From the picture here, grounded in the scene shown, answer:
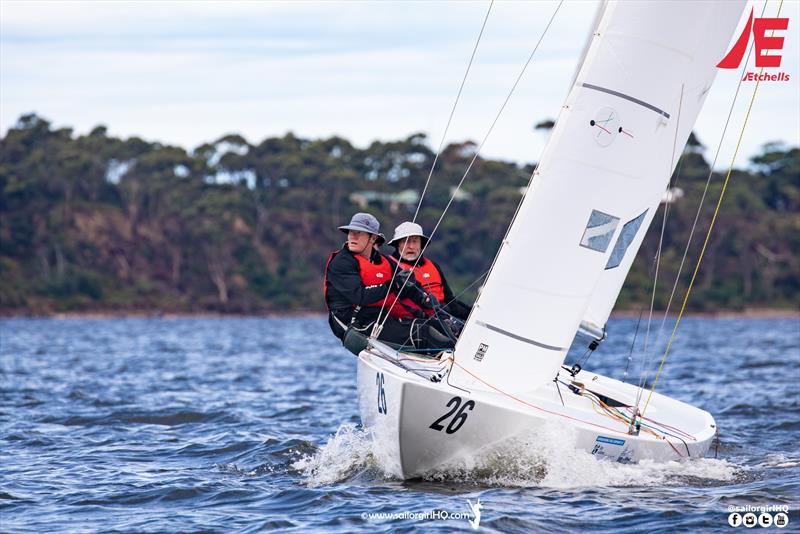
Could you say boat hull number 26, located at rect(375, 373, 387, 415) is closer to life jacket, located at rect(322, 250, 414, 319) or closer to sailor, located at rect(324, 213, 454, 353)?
sailor, located at rect(324, 213, 454, 353)

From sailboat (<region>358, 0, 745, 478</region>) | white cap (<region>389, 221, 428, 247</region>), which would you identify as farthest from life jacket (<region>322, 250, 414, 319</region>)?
sailboat (<region>358, 0, 745, 478</region>)

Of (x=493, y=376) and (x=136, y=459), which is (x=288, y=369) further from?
(x=493, y=376)

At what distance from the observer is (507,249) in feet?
24.8

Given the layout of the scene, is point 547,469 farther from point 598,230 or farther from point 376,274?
point 376,274

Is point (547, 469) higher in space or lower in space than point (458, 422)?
lower

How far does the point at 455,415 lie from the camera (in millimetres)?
7113

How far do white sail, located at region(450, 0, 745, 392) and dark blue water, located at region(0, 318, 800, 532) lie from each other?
713 millimetres

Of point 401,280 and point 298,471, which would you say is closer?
point 401,280

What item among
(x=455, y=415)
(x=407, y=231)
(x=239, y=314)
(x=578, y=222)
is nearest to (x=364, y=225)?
(x=407, y=231)

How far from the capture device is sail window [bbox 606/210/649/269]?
7.77m

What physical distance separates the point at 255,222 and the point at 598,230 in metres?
65.0

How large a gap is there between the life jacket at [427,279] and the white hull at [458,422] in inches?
24.4

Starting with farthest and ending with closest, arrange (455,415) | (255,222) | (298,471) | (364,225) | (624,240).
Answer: (255,222) → (298,471) → (364,225) → (624,240) → (455,415)

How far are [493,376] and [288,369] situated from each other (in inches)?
480
